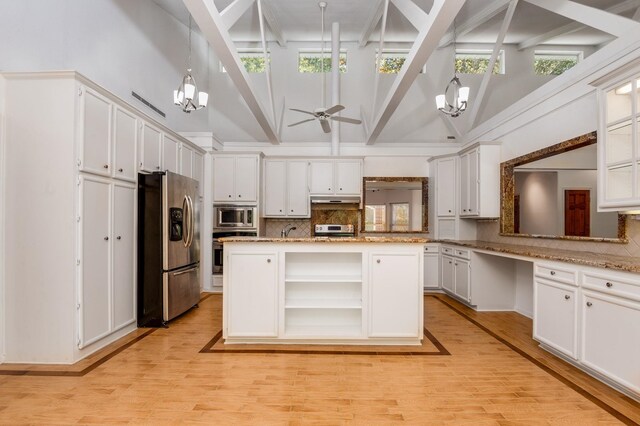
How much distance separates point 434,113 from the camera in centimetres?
672

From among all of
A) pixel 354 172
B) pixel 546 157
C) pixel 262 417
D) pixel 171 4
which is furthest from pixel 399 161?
pixel 262 417

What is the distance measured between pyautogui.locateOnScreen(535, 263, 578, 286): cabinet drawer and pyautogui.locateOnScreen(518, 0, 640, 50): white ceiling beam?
4.15m

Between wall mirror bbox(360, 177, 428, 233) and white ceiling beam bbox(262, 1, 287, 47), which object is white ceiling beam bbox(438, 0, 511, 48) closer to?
wall mirror bbox(360, 177, 428, 233)

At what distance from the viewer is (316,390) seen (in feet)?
8.07

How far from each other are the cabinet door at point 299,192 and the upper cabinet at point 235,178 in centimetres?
69

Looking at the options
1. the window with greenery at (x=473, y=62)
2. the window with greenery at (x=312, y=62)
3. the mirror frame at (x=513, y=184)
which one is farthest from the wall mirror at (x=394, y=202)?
the window with greenery at (x=312, y=62)

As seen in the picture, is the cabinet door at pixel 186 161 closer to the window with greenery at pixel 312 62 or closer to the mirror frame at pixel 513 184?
the window with greenery at pixel 312 62

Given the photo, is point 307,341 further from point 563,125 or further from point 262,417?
point 563,125

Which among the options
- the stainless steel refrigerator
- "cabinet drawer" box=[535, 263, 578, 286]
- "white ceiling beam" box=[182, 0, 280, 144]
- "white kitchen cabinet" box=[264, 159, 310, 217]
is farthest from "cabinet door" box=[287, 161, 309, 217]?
"cabinet drawer" box=[535, 263, 578, 286]

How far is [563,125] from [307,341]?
12.2 ft

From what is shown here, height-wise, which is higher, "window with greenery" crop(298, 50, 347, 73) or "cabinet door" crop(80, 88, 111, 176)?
"window with greenery" crop(298, 50, 347, 73)

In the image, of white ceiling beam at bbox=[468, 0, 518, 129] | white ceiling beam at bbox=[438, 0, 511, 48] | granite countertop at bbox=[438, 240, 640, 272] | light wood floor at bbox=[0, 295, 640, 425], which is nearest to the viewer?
light wood floor at bbox=[0, 295, 640, 425]

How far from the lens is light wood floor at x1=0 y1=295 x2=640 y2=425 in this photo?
7.02ft

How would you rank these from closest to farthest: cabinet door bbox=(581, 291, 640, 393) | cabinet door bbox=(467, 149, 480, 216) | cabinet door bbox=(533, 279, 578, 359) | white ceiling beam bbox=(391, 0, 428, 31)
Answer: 1. cabinet door bbox=(581, 291, 640, 393)
2. cabinet door bbox=(533, 279, 578, 359)
3. white ceiling beam bbox=(391, 0, 428, 31)
4. cabinet door bbox=(467, 149, 480, 216)
